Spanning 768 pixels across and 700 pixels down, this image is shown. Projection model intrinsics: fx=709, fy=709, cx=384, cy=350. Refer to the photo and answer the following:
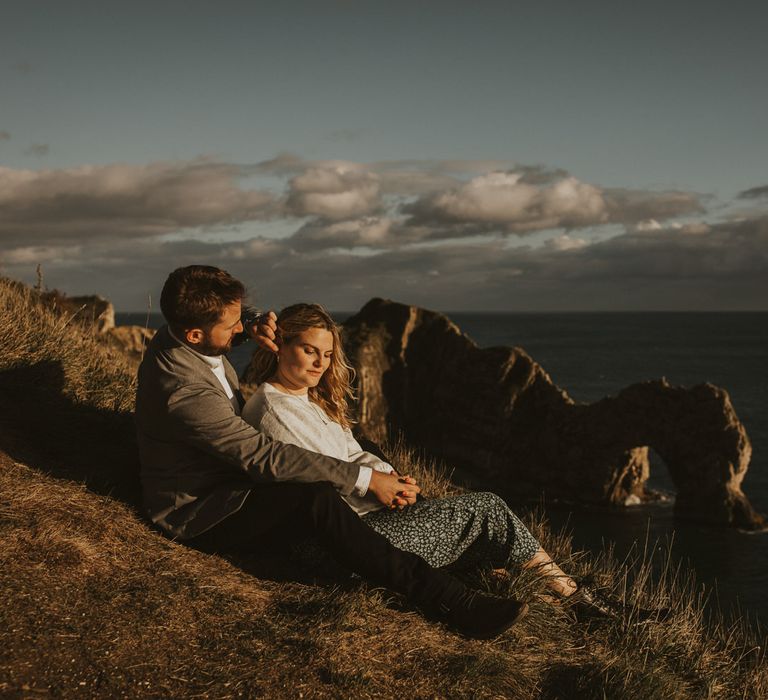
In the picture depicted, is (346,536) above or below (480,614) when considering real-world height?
above

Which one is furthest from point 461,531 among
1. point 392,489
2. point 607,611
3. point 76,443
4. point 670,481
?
point 670,481

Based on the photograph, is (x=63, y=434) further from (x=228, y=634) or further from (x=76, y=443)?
(x=228, y=634)

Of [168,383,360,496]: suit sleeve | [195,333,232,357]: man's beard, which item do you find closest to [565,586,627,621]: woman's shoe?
[168,383,360,496]: suit sleeve

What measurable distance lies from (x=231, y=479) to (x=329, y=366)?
110cm

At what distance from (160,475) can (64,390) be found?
10.4 ft

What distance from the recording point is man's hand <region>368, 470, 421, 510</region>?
4.43 meters

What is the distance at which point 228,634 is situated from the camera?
387cm

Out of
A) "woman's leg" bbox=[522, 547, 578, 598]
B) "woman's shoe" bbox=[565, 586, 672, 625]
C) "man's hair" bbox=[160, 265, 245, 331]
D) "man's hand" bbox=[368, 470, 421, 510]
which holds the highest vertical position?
"man's hair" bbox=[160, 265, 245, 331]

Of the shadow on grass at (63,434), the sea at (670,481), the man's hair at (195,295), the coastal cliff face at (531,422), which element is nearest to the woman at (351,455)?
the man's hair at (195,295)

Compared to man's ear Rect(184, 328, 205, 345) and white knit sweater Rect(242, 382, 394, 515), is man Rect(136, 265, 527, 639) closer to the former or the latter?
man's ear Rect(184, 328, 205, 345)

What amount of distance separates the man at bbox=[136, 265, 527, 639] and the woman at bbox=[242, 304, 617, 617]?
23 centimetres

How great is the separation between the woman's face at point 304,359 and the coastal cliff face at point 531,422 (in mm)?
38449

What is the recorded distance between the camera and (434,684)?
372 centimetres

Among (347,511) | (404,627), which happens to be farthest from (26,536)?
(404,627)
